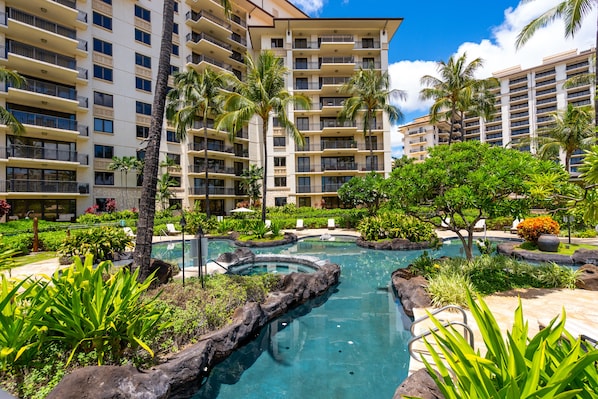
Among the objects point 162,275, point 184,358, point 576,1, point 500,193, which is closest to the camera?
point 184,358

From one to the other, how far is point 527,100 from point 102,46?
88.8 metres

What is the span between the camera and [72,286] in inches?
171

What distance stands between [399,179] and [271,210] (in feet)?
78.8

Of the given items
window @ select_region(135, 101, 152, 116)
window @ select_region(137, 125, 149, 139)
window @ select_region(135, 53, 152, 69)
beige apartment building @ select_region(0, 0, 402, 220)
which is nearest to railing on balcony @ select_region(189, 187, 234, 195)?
beige apartment building @ select_region(0, 0, 402, 220)

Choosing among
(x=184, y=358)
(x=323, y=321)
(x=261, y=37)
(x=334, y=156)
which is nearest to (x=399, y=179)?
(x=323, y=321)

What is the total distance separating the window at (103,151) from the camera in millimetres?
28000

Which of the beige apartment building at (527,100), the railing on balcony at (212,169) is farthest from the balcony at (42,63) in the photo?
the beige apartment building at (527,100)

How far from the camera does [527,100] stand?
235ft

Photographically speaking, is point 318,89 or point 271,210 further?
point 318,89

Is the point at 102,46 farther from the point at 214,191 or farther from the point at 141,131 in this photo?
the point at 214,191

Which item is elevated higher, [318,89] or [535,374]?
[318,89]

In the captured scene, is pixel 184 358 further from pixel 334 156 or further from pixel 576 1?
pixel 334 156

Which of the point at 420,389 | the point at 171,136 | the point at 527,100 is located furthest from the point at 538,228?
the point at 527,100

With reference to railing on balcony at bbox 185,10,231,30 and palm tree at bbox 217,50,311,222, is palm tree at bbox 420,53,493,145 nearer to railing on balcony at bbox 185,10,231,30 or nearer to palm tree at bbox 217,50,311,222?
palm tree at bbox 217,50,311,222
